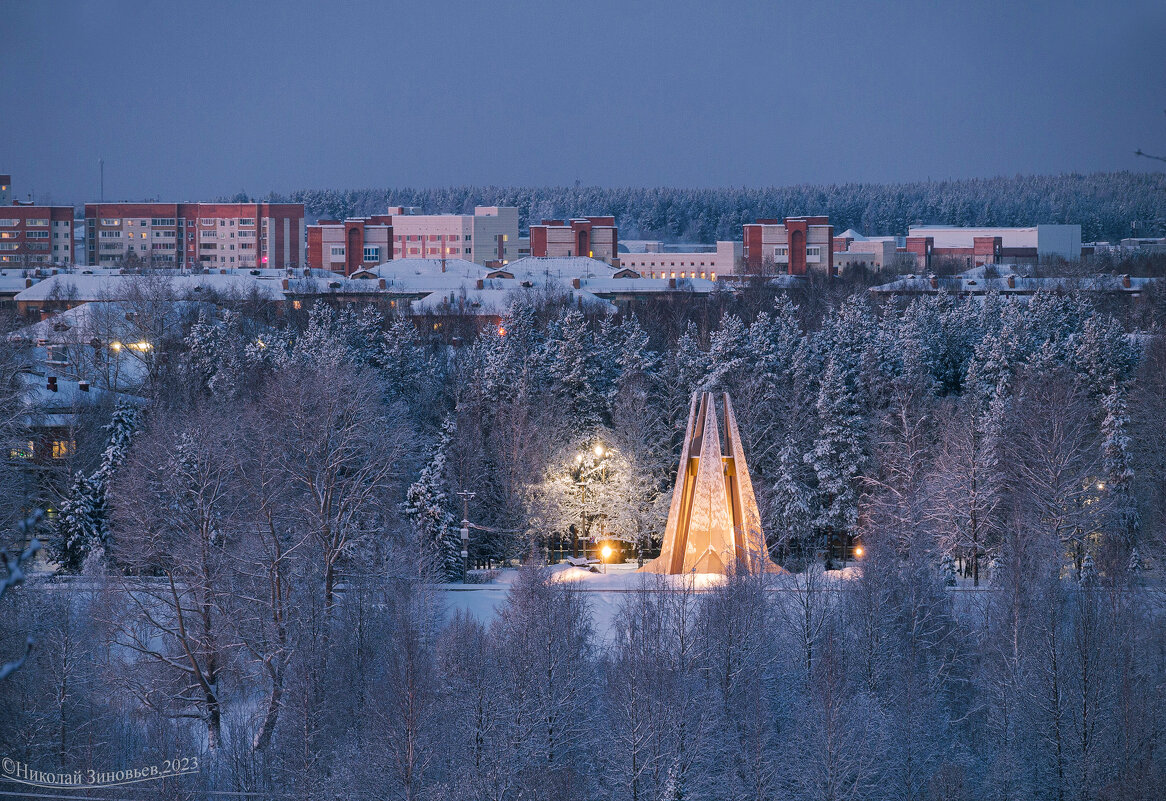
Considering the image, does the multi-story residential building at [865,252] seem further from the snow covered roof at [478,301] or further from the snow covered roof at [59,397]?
the snow covered roof at [59,397]

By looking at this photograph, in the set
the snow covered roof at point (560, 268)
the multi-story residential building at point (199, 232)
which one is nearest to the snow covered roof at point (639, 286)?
the snow covered roof at point (560, 268)

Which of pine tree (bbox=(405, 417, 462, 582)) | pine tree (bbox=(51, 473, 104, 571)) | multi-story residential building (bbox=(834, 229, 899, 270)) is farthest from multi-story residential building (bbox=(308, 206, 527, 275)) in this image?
pine tree (bbox=(405, 417, 462, 582))

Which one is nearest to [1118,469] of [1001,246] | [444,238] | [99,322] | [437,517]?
[437,517]

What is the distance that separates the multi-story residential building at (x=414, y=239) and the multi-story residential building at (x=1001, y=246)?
31315mm

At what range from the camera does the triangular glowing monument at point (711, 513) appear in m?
28.4

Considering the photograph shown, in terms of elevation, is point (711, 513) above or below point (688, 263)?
below

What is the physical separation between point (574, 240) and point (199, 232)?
99.0 feet

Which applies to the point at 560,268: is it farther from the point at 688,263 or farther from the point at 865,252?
the point at 865,252

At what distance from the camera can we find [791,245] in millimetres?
86875

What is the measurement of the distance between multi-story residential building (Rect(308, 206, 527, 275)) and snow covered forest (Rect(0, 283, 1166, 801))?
165 ft

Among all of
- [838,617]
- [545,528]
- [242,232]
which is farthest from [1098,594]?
[242,232]

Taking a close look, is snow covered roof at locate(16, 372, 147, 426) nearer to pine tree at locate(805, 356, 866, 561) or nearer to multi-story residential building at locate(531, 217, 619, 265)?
pine tree at locate(805, 356, 866, 561)

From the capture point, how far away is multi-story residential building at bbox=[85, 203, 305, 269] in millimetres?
101500

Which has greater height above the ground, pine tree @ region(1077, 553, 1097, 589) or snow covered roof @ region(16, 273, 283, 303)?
snow covered roof @ region(16, 273, 283, 303)
